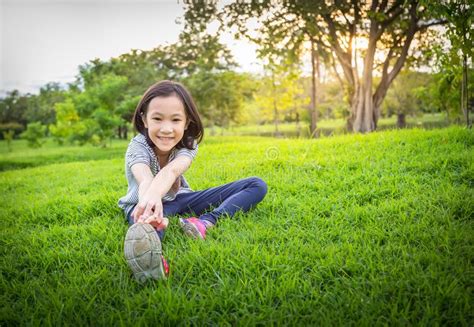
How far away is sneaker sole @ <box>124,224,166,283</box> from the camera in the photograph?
5.41ft

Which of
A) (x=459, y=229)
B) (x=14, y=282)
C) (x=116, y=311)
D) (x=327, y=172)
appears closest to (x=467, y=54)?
(x=327, y=172)

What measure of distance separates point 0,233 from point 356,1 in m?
Result: 10.2

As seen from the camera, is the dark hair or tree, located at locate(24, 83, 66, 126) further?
tree, located at locate(24, 83, 66, 126)

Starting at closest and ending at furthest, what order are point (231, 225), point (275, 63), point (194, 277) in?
point (194, 277)
point (231, 225)
point (275, 63)

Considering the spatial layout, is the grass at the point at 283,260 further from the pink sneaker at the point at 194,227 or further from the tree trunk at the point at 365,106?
the tree trunk at the point at 365,106

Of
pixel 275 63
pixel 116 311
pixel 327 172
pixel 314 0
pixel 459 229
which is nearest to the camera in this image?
pixel 116 311

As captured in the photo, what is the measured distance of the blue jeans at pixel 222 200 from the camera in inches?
106

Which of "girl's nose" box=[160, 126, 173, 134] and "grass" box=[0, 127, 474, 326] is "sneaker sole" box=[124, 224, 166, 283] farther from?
"girl's nose" box=[160, 126, 173, 134]

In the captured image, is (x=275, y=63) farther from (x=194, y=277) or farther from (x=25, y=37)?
(x=194, y=277)

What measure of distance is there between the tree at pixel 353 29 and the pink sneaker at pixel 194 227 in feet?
26.8

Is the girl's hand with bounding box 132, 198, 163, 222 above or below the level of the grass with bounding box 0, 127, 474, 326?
above

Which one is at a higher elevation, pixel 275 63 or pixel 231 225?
pixel 275 63

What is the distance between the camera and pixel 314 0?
855cm

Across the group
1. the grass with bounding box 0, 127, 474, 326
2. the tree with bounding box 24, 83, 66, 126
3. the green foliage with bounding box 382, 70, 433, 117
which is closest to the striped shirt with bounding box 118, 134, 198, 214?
the grass with bounding box 0, 127, 474, 326
